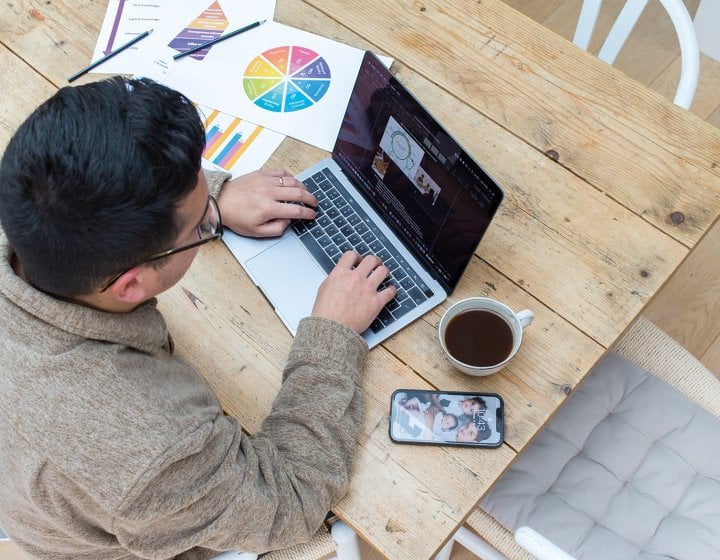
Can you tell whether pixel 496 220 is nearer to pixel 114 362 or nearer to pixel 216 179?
pixel 216 179

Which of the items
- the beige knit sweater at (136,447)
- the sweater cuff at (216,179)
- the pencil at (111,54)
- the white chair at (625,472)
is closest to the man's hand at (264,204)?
the sweater cuff at (216,179)

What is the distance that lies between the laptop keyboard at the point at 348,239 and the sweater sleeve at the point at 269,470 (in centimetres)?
12

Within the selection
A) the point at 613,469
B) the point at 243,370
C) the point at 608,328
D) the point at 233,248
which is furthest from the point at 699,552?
the point at 233,248

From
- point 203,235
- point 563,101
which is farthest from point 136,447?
point 563,101

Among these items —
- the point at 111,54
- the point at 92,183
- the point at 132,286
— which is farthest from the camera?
the point at 111,54

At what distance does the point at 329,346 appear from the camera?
103 centimetres

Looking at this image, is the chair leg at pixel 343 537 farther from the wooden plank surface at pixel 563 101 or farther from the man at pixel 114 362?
the wooden plank surface at pixel 563 101

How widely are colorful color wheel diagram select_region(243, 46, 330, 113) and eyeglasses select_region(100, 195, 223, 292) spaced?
1.11 feet

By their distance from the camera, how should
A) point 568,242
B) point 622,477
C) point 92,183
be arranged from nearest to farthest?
1. point 92,183
2. point 568,242
3. point 622,477

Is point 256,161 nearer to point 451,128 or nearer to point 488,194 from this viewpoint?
point 451,128

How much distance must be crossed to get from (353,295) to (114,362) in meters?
0.36

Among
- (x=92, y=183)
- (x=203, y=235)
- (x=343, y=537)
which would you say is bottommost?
(x=343, y=537)

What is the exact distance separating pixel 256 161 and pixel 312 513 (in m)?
0.59

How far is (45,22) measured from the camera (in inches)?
56.0
